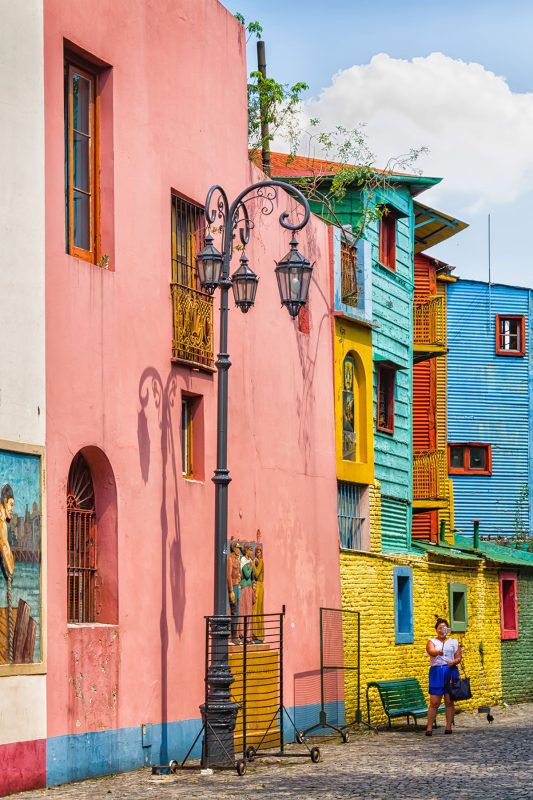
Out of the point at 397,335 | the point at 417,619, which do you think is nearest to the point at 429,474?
the point at 397,335

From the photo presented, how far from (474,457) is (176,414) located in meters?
26.0

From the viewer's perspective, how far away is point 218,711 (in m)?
16.2

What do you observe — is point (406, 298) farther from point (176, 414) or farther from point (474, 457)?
point (474, 457)

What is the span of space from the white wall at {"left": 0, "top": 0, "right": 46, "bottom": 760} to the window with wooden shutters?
1.28 metres

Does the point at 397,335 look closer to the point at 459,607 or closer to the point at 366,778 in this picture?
the point at 459,607

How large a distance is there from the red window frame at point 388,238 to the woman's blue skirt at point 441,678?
26.5 ft

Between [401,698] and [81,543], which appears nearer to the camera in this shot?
[81,543]

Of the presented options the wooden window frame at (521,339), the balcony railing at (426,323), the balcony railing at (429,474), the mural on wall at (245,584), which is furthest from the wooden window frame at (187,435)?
the wooden window frame at (521,339)

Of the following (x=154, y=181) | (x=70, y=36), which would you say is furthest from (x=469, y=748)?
(x=70, y=36)

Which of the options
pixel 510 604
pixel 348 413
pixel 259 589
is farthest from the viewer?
pixel 510 604

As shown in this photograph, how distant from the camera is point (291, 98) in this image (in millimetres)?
29531

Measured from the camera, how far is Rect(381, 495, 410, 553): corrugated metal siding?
27.4 metres

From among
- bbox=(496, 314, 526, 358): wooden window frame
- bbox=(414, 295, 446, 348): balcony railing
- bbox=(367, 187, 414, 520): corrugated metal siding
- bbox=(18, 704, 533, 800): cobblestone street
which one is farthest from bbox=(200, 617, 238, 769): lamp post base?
bbox=(496, 314, 526, 358): wooden window frame

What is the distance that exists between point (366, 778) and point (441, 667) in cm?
779
